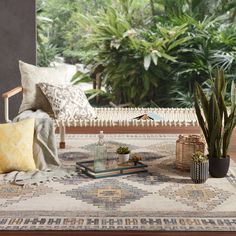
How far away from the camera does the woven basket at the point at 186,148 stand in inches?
158

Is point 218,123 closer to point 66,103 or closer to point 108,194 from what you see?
point 108,194

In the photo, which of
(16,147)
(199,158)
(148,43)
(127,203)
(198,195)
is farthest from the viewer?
(148,43)

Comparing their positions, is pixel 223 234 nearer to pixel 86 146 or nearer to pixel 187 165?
pixel 187 165

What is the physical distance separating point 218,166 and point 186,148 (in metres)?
0.27

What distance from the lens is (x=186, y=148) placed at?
4051 mm

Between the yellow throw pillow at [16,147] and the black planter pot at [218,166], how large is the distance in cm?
132

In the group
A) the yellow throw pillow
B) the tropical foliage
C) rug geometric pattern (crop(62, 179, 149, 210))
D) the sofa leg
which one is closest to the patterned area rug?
rug geometric pattern (crop(62, 179, 149, 210))

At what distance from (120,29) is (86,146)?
93.3 inches

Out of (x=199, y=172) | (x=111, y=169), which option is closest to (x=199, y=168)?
(x=199, y=172)

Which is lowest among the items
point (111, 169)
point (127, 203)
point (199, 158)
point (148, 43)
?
point (127, 203)

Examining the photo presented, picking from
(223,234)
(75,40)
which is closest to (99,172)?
(223,234)

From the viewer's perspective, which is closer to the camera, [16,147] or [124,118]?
[16,147]

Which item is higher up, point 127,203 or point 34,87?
point 34,87

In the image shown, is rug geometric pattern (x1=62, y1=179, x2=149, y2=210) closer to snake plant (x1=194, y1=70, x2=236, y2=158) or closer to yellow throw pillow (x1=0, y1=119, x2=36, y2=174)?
yellow throw pillow (x1=0, y1=119, x2=36, y2=174)
